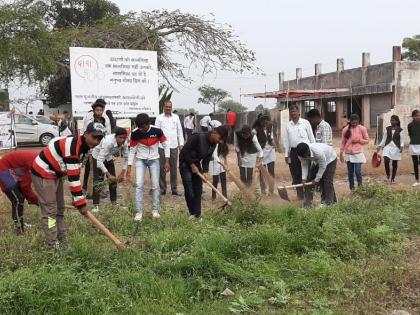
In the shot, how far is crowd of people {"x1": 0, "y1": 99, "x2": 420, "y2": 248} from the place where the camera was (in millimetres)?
5258

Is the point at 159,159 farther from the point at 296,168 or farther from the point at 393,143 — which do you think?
the point at 393,143

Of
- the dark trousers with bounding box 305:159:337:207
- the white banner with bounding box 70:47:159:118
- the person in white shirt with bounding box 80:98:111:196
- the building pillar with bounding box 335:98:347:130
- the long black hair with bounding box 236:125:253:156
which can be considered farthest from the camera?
the building pillar with bounding box 335:98:347:130

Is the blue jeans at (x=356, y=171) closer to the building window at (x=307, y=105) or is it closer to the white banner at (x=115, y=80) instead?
the white banner at (x=115, y=80)

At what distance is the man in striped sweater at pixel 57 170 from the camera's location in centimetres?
508

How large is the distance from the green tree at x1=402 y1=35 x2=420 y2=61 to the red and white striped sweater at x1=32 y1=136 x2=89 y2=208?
39.4 metres

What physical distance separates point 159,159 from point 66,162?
315 cm

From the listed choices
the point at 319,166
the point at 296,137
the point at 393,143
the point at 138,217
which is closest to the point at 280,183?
the point at 393,143

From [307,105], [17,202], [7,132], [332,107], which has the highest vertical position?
[307,105]

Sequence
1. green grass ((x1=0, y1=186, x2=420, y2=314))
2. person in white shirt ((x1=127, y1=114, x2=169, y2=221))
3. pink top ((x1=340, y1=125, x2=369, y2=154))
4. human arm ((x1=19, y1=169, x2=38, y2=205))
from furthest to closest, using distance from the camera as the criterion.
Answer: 1. pink top ((x1=340, y1=125, x2=369, y2=154))
2. person in white shirt ((x1=127, y1=114, x2=169, y2=221))
3. human arm ((x1=19, y1=169, x2=38, y2=205))
4. green grass ((x1=0, y1=186, x2=420, y2=314))

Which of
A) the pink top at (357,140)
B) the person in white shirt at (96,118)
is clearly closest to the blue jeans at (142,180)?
the person in white shirt at (96,118)

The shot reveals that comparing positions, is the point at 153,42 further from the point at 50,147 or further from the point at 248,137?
the point at 50,147

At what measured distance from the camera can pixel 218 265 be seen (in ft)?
15.1

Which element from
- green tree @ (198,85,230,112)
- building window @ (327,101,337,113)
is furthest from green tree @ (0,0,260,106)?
green tree @ (198,85,230,112)

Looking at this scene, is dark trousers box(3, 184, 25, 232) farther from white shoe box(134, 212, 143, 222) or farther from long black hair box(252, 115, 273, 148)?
long black hair box(252, 115, 273, 148)
